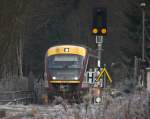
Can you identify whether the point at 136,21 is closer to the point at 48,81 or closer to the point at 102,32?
the point at 48,81

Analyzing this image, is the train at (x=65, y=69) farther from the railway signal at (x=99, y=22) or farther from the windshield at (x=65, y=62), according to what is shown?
the railway signal at (x=99, y=22)

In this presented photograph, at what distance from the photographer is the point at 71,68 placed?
30.2 meters

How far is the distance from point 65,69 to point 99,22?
10435mm

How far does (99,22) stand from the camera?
19.9m

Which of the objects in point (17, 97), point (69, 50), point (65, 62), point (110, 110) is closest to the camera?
point (110, 110)

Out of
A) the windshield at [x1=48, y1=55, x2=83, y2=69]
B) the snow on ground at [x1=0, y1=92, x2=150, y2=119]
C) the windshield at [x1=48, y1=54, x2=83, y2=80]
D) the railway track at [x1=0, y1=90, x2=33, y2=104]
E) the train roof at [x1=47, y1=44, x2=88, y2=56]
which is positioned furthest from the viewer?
the train roof at [x1=47, y1=44, x2=88, y2=56]

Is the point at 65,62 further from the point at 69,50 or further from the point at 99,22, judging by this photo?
the point at 99,22

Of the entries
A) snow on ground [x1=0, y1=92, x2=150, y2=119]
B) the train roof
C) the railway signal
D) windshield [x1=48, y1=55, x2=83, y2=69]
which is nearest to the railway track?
windshield [x1=48, y1=55, x2=83, y2=69]

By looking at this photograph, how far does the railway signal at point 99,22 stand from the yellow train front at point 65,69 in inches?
374

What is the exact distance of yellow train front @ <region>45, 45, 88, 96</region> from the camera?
2969 centimetres

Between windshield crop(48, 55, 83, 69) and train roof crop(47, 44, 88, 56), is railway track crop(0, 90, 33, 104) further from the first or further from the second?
Result: train roof crop(47, 44, 88, 56)

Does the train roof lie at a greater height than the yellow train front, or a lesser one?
greater

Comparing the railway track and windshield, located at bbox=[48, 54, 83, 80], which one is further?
windshield, located at bbox=[48, 54, 83, 80]

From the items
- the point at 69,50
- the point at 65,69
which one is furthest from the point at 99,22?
the point at 69,50
